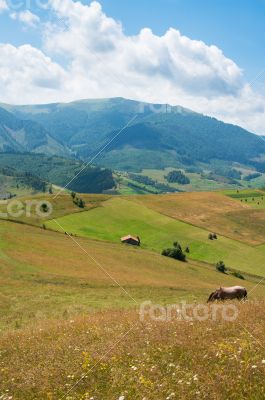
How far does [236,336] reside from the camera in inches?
680

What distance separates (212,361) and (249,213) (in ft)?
535

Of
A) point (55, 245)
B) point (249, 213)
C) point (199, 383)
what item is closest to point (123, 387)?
point (199, 383)

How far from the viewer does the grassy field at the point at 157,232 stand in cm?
11394

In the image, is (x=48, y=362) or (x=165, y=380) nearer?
(x=165, y=380)

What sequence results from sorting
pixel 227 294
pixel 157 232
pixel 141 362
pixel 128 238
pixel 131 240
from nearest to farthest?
pixel 141 362 < pixel 227 294 < pixel 131 240 < pixel 128 238 < pixel 157 232

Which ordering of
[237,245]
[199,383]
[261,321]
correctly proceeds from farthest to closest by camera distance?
[237,245] < [261,321] < [199,383]

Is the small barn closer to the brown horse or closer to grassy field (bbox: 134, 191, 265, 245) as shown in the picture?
grassy field (bbox: 134, 191, 265, 245)

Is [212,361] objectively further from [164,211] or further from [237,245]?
[164,211]

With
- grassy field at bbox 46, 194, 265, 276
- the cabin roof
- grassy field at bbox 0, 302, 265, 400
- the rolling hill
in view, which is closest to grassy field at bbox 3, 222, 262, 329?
the rolling hill

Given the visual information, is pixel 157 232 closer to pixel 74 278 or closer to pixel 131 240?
pixel 131 240

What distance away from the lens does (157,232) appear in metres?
136

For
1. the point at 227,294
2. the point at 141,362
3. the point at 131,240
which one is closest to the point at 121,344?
the point at 141,362

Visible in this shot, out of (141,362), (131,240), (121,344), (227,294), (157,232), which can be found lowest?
(157,232)

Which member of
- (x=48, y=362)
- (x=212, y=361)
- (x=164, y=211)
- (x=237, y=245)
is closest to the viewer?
(x=212, y=361)
